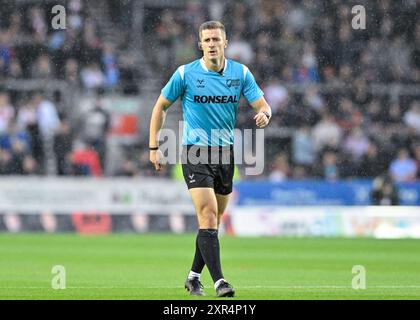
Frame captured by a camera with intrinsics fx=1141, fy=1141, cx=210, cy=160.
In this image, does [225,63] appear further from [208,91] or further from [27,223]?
[27,223]

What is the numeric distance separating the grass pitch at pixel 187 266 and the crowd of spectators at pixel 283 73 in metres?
2.92

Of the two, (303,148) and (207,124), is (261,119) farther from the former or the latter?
(303,148)

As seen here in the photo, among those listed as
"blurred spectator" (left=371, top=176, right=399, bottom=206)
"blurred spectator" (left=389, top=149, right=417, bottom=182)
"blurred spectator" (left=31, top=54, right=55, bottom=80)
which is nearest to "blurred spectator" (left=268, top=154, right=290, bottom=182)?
"blurred spectator" (left=371, top=176, right=399, bottom=206)

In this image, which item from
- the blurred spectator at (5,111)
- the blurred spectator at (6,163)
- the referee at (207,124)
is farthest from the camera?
the blurred spectator at (5,111)

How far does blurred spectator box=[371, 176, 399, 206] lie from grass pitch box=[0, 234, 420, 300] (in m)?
1.87

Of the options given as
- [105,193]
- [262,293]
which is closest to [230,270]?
[262,293]

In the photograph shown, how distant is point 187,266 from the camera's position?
1513cm

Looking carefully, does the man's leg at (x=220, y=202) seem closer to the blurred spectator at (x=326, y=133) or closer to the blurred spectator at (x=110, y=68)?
the blurred spectator at (x=326, y=133)

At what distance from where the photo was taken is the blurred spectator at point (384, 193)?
23.2 m

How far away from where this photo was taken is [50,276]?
513 inches

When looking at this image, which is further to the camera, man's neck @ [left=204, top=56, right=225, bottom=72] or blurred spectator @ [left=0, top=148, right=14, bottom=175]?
blurred spectator @ [left=0, top=148, right=14, bottom=175]

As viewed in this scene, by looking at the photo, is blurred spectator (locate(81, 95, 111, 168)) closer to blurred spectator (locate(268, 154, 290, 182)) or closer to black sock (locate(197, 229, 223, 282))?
blurred spectator (locate(268, 154, 290, 182))

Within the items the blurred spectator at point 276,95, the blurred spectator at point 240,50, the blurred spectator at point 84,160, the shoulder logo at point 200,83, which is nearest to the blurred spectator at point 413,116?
the blurred spectator at point 276,95

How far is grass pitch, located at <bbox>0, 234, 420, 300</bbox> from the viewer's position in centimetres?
1083
